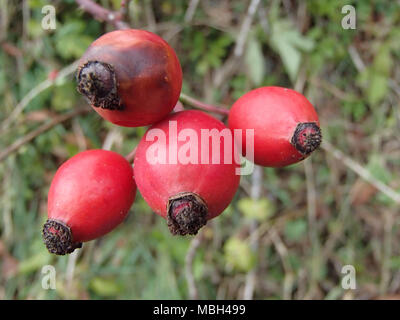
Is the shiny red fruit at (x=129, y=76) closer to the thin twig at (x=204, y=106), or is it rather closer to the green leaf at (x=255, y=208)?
the thin twig at (x=204, y=106)

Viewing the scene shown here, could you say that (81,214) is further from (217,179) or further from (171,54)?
(171,54)

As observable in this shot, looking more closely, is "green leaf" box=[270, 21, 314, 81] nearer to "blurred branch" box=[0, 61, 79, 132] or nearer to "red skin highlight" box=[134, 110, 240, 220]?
"blurred branch" box=[0, 61, 79, 132]

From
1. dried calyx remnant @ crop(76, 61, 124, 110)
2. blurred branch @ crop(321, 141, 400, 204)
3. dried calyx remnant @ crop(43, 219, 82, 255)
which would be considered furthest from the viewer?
blurred branch @ crop(321, 141, 400, 204)

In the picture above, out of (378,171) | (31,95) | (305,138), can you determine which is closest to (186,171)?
(305,138)

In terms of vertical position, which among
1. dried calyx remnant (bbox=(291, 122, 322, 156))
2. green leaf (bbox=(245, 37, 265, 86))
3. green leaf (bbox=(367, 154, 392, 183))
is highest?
green leaf (bbox=(245, 37, 265, 86))

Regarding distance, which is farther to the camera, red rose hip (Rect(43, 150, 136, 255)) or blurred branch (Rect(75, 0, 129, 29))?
blurred branch (Rect(75, 0, 129, 29))

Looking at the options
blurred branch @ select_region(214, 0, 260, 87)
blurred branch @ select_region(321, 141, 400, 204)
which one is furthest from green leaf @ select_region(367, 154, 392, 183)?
blurred branch @ select_region(214, 0, 260, 87)

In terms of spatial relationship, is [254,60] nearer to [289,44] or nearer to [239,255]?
[289,44]

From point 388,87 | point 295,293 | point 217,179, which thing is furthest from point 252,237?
point 217,179
